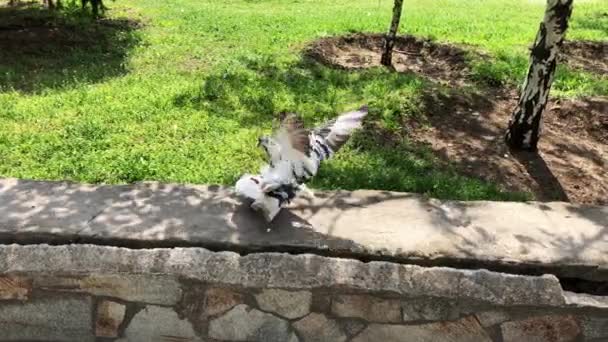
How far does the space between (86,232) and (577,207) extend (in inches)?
111

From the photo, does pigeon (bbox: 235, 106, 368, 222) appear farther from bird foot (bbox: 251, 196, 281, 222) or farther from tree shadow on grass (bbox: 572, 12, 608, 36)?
tree shadow on grass (bbox: 572, 12, 608, 36)

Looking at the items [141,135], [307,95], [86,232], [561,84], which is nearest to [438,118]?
[307,95]

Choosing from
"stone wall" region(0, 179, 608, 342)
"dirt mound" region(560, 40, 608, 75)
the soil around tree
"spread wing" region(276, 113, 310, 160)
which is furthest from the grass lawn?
"spread wing" region(276, 113, 310, 160)

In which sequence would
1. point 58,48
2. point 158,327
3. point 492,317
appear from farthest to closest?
point 58,48
point 158,327
point 492,317

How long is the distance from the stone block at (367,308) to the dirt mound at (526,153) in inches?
88.1

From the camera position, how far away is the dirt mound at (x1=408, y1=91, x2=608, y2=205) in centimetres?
507

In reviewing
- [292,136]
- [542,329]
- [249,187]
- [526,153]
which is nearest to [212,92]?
[526,153]

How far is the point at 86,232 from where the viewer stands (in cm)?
335

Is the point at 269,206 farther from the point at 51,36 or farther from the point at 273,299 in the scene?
the point at 51,36

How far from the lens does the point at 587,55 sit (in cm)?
934

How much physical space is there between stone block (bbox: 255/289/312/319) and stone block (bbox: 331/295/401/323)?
0.14 metres

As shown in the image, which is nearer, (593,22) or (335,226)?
(335,226)

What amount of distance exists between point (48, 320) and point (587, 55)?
8.58 meters

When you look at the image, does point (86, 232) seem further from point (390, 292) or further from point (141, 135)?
point (141, 135)
